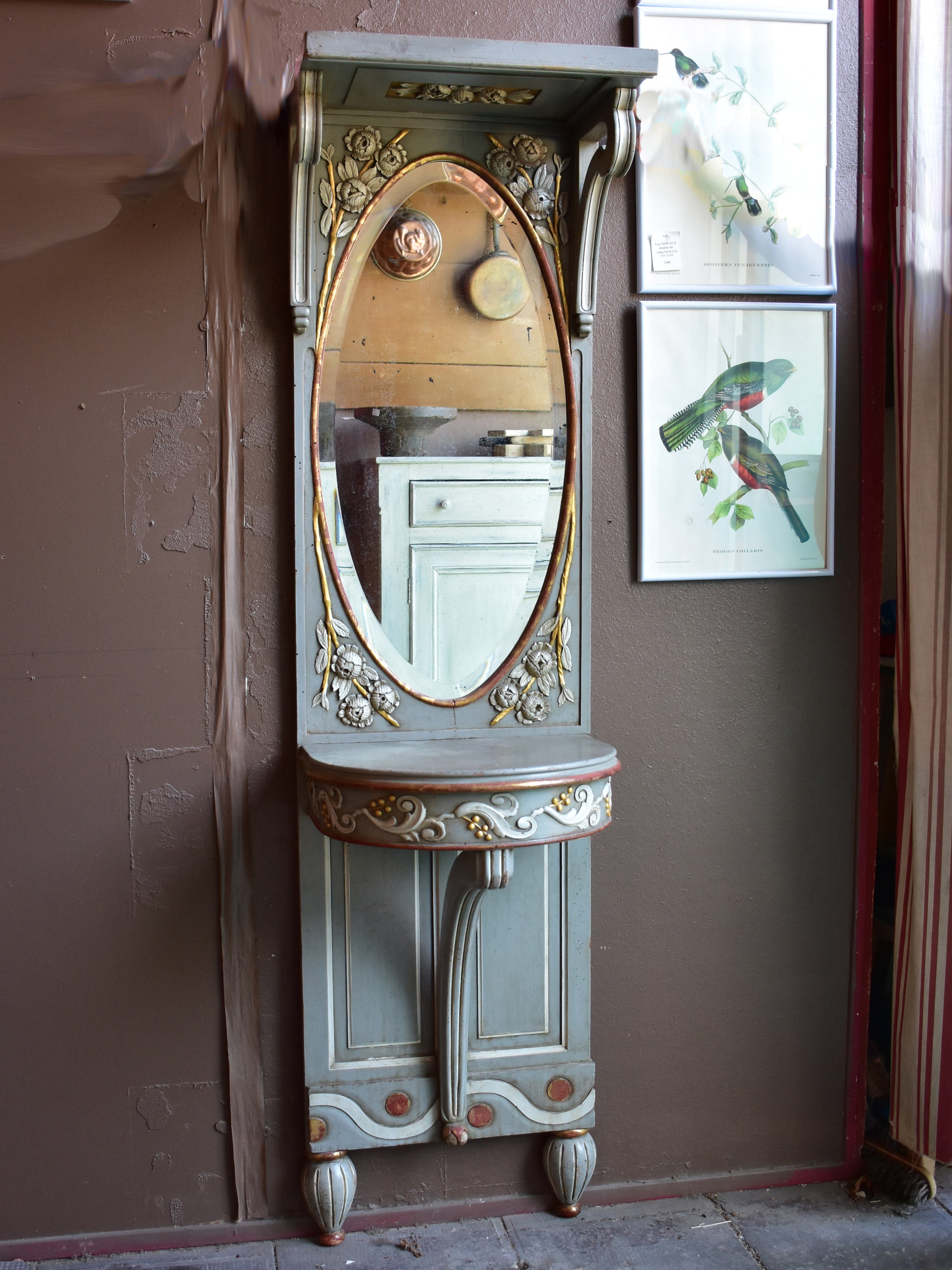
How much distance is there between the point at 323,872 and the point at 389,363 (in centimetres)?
113

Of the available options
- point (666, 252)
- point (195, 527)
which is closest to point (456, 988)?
point (195, 527)

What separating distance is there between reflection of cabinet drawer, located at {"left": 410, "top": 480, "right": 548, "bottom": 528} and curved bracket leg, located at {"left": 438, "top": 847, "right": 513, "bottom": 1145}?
2.38ft

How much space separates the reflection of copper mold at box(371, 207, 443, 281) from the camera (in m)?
2.31

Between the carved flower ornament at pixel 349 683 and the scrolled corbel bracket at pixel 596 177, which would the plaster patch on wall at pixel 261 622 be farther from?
the scrolled corbel bracket at pixel 596 177

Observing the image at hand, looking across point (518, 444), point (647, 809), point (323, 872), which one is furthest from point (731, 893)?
point (518, 444)

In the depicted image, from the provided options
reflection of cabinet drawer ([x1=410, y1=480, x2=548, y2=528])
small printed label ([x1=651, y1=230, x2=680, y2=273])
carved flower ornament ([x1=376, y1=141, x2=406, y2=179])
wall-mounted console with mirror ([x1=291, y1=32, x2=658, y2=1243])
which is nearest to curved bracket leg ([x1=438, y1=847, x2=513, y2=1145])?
wall-mounted console with mirror ([x1=291, y1=32, x2=658, y2=1243])

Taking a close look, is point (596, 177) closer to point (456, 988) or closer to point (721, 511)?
point (721, 511)

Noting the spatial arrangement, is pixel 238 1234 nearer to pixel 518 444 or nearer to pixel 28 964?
pixel 28 964

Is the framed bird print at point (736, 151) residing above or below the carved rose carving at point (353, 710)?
above

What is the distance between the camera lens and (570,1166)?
2461 mm

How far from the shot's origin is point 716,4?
Result: 2402mm

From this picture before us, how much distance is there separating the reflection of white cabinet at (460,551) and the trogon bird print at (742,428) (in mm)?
314

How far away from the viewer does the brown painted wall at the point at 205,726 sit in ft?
7.41

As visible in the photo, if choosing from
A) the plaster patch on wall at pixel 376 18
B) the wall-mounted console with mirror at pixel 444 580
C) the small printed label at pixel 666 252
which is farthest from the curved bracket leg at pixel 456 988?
the plaster patch on wall at pixel 376 18
